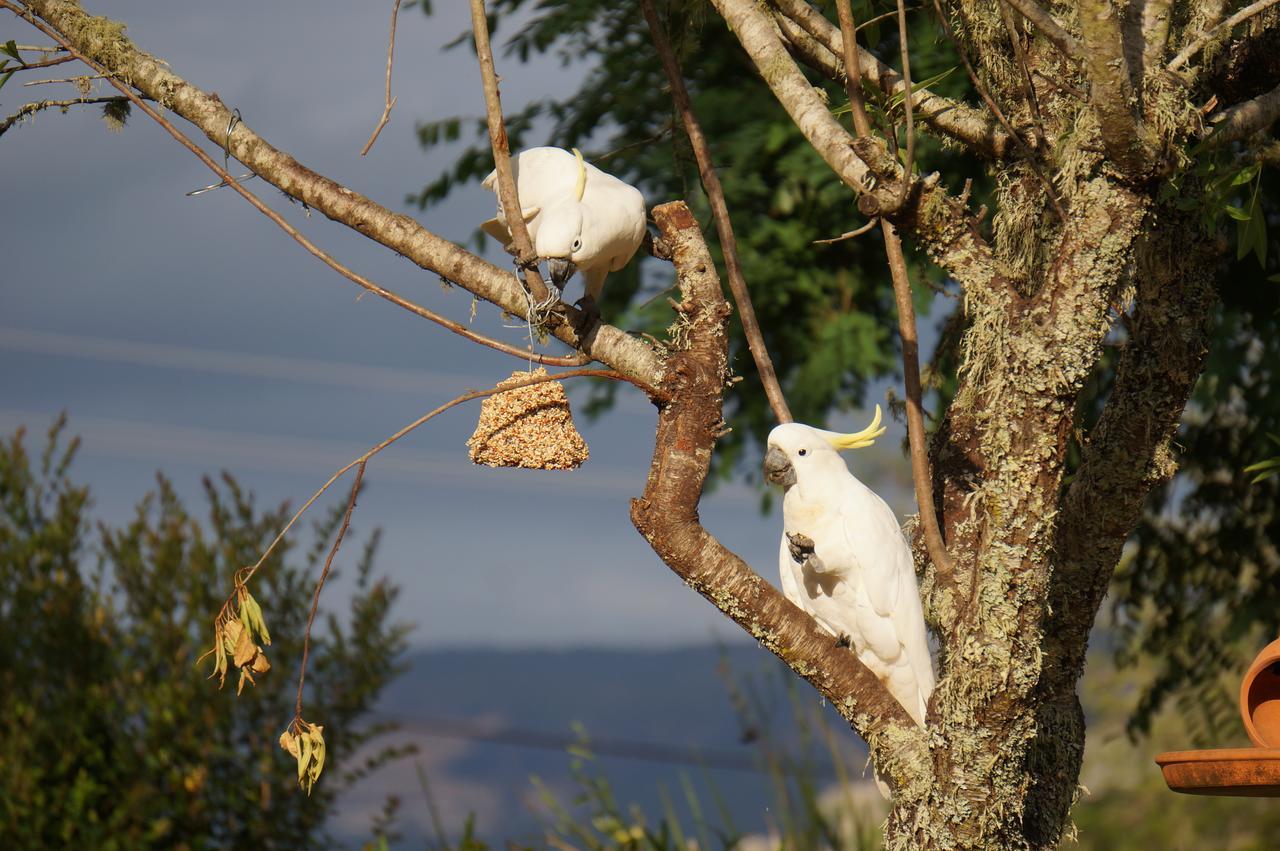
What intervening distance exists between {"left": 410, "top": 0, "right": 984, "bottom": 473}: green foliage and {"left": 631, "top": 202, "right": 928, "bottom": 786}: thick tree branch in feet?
4.92

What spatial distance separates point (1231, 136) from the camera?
63.7 inches

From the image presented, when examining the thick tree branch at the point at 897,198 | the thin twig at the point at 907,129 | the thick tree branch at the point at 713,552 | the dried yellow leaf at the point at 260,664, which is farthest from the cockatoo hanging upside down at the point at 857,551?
the dried yellow leaf at the point at 260,664

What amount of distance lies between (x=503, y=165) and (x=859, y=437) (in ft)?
2.25

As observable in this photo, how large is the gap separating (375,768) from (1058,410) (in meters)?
2.88

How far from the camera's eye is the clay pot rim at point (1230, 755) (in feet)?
4.94

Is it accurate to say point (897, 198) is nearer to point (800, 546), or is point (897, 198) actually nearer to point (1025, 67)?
point (1025, 67)

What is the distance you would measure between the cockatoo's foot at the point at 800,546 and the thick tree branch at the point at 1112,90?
2.29ft

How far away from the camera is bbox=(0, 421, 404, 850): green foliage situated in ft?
11.6

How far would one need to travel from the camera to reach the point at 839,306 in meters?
3.49

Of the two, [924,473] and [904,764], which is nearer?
[904,764]

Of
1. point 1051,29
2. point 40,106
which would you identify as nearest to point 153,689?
point 40,106

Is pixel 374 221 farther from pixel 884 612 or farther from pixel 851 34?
pixel 884 612

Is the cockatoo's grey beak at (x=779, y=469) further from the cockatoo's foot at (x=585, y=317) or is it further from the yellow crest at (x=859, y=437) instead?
the cockatoo's foot at (x=585, y=317)

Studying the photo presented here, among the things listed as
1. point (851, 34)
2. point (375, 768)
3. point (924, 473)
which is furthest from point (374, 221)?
point (375, 768)
